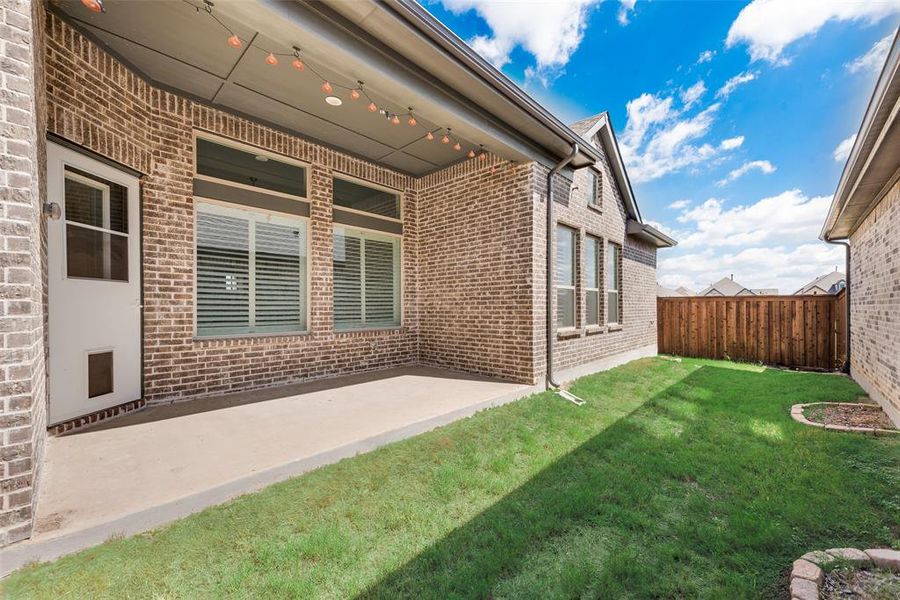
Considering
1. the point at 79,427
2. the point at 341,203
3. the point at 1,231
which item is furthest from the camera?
the point at 341,203

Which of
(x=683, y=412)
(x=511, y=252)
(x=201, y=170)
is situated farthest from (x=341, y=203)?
(x=683, y=412)

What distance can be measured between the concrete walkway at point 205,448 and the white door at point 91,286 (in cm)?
43

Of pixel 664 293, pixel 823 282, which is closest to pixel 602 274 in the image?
pixel 664 293

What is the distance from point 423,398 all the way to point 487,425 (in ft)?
3.22

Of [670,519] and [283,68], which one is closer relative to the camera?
[670,519]

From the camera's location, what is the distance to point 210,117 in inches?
184

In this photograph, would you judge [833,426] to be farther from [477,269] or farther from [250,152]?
[250,152]

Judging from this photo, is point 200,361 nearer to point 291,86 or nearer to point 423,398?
point 423,398

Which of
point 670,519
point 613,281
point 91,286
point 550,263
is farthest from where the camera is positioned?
point 613,281

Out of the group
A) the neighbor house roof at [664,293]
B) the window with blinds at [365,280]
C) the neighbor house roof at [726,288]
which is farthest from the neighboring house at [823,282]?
the window with blinds at [365,280]

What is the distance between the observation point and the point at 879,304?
5117 mm

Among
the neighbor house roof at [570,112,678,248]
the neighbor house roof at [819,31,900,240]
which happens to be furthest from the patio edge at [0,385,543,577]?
the neighbor house roof at [570,112,678,248]

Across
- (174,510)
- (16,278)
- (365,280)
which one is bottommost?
(174,510)

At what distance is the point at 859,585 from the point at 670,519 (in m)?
0.84
